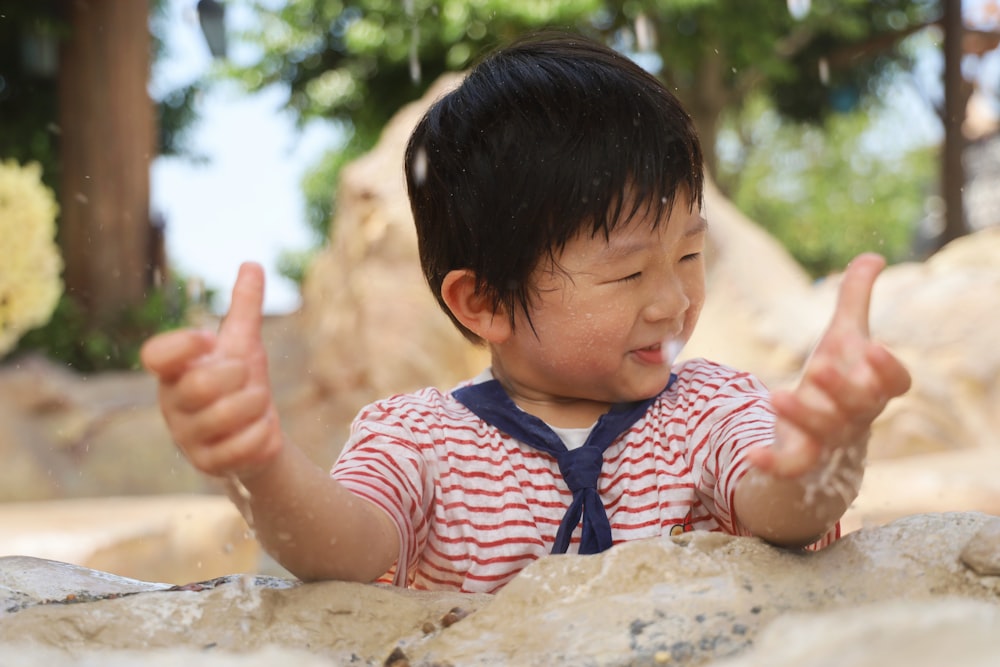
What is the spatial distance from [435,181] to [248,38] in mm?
11533

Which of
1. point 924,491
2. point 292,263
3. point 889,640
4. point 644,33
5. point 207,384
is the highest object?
point 644,33

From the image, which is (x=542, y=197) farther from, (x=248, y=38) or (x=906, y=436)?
(x=248, y=38)

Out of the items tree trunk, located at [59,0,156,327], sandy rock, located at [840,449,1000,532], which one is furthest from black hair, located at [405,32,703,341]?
tree trunk, located at [59,0,156,327]

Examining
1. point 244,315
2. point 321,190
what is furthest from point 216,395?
point 321,190

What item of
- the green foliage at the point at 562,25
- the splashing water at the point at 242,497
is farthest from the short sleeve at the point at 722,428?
the green foliage at the point at 562,25

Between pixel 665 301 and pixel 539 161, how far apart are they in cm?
31

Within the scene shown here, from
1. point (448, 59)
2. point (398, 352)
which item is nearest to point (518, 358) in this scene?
point (398, 352)

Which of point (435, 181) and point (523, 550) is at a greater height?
point (435, 181)

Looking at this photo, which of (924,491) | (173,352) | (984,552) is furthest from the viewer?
(924,491)

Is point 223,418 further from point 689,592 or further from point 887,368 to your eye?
point 887,368

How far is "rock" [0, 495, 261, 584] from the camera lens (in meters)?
4.35

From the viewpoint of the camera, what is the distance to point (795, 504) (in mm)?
1501

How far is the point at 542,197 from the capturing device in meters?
1.86

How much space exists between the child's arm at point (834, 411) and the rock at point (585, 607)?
94mm
